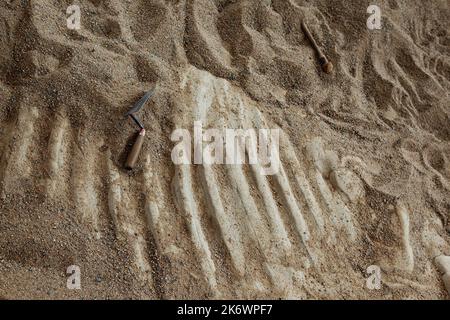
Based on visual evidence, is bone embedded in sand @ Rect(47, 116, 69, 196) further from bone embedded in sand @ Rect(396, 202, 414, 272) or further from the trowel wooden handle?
bone embedded in sand @ Rect(396, 202, 414, 272)

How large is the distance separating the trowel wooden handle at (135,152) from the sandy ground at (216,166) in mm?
65

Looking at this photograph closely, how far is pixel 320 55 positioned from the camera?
4309 mm

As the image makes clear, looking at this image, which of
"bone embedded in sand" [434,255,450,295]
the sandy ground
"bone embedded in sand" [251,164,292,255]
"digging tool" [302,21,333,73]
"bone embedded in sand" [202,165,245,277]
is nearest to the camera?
the sandy ground

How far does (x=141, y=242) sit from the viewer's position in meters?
3.15

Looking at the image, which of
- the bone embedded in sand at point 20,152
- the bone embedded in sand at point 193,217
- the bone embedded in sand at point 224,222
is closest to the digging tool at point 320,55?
the bone embedded in sand at point 224,222

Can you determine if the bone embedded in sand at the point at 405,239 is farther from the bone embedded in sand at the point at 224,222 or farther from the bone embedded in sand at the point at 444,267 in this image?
the bone embedded in sand at the point at 224,222

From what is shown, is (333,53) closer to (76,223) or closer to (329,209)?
(329,209)

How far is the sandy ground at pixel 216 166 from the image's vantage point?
311cm

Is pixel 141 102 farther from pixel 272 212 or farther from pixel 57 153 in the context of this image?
pixel 272 212

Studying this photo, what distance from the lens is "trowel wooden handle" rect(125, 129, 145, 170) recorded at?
3.31 metres

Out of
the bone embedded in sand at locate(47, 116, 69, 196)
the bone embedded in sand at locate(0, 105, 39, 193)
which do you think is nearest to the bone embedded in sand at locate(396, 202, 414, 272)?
the bone embedded in sand at locate(47, 116, 69, 196)

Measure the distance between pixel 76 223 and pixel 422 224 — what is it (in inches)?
96.2

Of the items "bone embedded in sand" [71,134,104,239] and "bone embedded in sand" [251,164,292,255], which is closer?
"bone embedded in sand" [71,134,104,239]

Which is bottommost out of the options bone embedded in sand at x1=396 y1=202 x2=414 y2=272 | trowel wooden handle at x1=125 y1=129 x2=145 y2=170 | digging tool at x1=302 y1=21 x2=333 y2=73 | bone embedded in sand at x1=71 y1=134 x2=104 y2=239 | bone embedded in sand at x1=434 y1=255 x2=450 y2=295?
bone embedded in sand at x1=434 y1=255 x2=450 y2=295
